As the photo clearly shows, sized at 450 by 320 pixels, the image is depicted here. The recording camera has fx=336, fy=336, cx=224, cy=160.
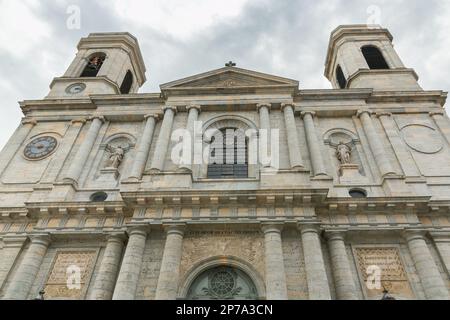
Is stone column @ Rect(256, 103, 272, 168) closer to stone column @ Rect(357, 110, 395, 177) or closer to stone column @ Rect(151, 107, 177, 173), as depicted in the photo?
stone column @ Rect(151, 107, 177, 173)

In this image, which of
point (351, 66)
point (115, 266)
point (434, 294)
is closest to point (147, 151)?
point (115, 266)

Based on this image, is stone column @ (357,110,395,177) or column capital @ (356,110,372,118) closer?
stone column @ (357,110,395,177)

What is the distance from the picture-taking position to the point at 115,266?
1288 cm

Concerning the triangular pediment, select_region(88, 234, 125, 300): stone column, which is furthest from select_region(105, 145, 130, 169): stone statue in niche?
select_region(88, 234, 125, 300): stone column

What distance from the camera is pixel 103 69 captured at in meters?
24.9

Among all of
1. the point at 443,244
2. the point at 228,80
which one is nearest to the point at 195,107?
the point at 228,80

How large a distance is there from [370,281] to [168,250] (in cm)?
744

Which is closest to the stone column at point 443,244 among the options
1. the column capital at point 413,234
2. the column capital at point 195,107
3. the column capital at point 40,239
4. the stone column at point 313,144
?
the column capital at point 413,234

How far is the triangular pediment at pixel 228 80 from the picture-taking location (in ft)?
66.6

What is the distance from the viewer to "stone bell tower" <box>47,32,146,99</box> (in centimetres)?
2327

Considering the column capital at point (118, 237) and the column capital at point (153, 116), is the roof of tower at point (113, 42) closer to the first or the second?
the column capital at point (153, 116)

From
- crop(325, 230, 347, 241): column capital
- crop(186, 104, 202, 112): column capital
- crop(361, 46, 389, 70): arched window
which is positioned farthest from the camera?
crop(361, 46, 389, 70): arched window

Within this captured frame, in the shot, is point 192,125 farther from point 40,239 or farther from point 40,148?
point 40,239

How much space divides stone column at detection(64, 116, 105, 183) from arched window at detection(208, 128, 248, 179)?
256 inches
